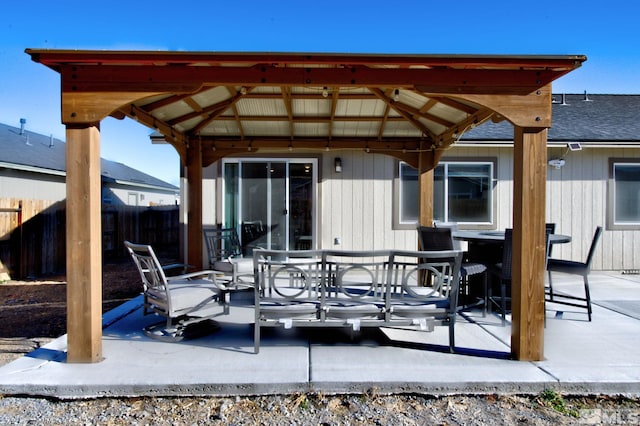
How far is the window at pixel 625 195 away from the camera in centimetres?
779

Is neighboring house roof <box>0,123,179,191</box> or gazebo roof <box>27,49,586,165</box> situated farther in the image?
neighboring house roof <box>0,123,179,191</box>

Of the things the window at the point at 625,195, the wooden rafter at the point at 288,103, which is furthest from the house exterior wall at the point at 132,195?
the window at the point at 625,195

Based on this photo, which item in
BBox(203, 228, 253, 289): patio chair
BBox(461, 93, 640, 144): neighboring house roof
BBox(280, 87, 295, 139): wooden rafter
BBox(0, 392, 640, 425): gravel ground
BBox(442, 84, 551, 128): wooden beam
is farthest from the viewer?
BBox(461, 93, 640, 144): neighboring house roof

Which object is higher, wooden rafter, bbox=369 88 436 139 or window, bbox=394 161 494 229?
wooden rafter, bbox=369 88 436 139

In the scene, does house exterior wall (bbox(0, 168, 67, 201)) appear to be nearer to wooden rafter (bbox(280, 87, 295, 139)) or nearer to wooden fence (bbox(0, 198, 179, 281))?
wooden fence (bbox(0, 198, 179, 281))

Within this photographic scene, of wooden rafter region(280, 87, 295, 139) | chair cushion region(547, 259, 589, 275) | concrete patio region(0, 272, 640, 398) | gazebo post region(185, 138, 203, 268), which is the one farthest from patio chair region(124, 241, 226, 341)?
chair cushion region(547, 259, 589, 275)

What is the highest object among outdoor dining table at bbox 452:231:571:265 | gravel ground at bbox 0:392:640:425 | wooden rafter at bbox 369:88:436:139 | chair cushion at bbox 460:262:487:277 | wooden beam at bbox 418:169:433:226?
wooden rafter at bbox 369:88:436:139

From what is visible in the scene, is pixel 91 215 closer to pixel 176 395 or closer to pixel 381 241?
pixel 176 395

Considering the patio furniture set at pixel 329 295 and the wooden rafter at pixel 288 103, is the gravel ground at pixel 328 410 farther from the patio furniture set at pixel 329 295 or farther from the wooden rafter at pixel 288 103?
the wooden rafter at pixel 288 103

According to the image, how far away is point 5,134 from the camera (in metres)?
13.1

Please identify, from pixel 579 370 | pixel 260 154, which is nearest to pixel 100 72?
pixel 579 370

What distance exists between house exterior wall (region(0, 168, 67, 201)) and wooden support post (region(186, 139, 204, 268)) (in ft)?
21.6

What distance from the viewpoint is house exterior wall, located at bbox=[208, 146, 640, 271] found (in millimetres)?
7785

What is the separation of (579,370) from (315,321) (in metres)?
1.99
